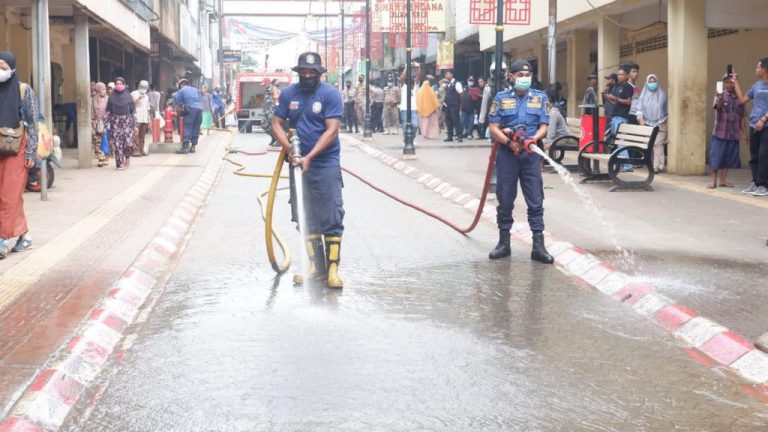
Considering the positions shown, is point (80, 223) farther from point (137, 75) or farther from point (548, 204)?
point (137, 75)

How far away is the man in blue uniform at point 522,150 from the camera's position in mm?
9695

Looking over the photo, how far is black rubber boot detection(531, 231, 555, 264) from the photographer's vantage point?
31.7ft

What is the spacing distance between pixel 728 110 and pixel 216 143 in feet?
63.5

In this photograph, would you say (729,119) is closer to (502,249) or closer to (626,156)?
(626,156)

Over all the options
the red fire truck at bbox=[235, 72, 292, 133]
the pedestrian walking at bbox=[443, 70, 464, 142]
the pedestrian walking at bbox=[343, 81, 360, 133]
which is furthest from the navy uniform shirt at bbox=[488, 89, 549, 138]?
the red fire truck at bbox=[235, 72, 292, 133]

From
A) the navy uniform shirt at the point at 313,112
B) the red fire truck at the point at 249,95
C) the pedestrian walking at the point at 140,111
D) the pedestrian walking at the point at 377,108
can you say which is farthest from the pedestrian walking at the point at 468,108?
the navy uniform shirt at the point at 313,112

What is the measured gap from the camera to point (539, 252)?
9734mm

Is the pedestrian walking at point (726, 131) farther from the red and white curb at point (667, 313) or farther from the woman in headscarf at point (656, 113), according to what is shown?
the red and white curb at point (667, 313)

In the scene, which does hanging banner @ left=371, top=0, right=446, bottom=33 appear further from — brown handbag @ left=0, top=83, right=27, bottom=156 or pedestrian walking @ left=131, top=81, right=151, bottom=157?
brown handbag @ left=0, top=83, right=27, bottom=156

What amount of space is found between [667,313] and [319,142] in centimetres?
286

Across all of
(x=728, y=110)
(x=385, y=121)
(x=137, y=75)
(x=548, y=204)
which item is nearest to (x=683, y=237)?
(x=548, y=204)

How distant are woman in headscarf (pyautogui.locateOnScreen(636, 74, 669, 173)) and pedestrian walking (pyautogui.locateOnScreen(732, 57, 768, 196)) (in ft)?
11.1

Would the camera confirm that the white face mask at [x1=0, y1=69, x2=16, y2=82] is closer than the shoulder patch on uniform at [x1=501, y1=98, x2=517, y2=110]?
Yes

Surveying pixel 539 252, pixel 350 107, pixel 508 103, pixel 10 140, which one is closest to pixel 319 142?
pixel 508 103
